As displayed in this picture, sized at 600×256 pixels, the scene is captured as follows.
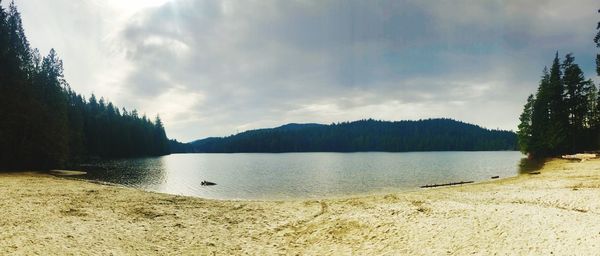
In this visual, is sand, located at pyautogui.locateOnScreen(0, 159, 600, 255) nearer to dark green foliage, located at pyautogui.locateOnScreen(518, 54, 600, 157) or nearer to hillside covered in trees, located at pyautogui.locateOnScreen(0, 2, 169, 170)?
hillside covered in trees, located at pyautogui.locateOnScreen(0, 2, 169, 170)

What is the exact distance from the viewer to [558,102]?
7075 cm

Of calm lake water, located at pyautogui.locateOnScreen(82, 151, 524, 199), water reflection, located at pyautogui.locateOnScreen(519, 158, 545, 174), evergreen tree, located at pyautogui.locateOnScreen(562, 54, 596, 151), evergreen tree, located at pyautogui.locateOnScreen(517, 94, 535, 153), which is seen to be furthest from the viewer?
evergreen tree, located at pyautogui.locateOnScreen(517, 94, 535, 153)

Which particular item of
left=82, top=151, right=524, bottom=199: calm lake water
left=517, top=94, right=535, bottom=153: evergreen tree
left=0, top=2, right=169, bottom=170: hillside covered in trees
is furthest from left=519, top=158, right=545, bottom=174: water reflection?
left=0, top=2, right=169, bottom=170: hillside covered in trees

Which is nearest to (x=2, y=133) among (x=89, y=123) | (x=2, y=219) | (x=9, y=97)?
(x=9, y=97)

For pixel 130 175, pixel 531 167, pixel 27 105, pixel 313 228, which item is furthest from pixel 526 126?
pixel 27 105

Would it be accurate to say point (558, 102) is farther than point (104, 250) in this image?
Yes

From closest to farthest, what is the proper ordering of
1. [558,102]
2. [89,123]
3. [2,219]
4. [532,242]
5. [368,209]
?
[532,242], [2,219], [368,209], [558,102], [89,123]

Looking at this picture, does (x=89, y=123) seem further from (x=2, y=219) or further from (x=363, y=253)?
(x=363, y=253)

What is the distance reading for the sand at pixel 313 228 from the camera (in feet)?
44.1

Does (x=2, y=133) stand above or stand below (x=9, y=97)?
below

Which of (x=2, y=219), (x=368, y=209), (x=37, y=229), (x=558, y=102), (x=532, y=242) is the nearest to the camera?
(x=532, y=242)

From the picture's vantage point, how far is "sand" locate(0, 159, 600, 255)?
1343 centimetres

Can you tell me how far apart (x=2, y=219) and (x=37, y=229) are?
2.86 m

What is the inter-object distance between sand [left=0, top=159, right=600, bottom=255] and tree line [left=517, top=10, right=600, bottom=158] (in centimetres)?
5901
